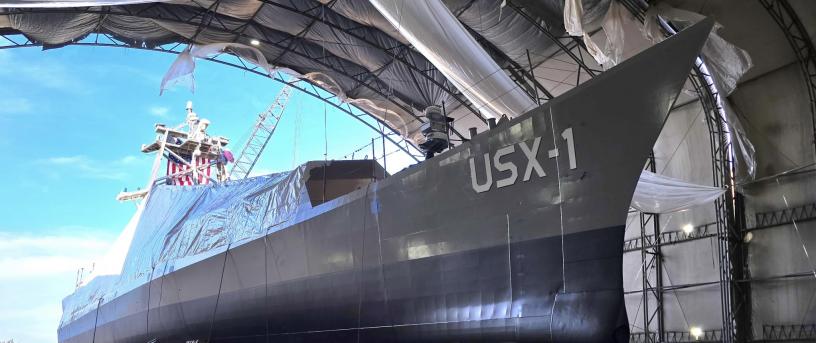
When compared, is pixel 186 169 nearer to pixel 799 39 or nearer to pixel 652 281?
pixel 652 281

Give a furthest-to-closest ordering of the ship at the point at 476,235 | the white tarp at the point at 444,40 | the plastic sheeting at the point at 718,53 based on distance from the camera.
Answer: the plastic sheeting at the point at 718,53 < the white tarp at the point at 444,40 < the ship at the point at 476,235

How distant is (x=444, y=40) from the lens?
9711 mm

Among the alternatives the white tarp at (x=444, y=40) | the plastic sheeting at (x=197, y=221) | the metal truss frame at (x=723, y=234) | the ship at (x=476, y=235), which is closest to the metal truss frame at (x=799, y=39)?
the metal truss frame at (x=723, y=234)

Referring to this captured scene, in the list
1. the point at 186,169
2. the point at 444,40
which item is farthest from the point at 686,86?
the point at 186,169

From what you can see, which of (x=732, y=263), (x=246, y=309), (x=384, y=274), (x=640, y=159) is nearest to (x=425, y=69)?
(x=732, y=263)

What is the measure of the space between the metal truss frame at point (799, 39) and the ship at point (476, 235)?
30.8ft

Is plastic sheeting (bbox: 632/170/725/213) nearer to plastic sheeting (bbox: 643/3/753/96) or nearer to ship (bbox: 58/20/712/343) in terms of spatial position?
plastic sheeting (bbox: 643/3/753/96)

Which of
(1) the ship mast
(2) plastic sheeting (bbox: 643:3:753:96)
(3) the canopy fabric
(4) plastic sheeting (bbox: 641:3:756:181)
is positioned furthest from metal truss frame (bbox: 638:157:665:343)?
(1) the ship mast

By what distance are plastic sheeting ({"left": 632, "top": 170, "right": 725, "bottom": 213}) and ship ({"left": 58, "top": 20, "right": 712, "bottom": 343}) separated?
270 inches

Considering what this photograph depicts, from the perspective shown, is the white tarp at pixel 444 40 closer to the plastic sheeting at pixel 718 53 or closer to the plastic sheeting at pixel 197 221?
the plastic sheeting at pixel 197 221

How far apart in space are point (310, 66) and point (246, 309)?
566 inches

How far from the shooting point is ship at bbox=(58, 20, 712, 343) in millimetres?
5734

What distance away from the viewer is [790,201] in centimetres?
1373

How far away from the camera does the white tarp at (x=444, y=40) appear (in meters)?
9.55
